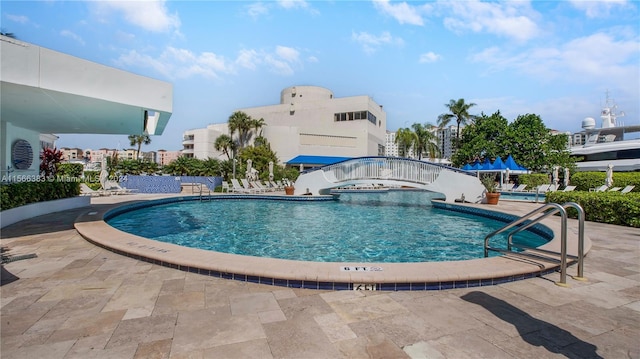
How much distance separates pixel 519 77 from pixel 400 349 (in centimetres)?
1327

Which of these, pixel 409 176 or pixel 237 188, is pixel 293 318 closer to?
pixel 409 176

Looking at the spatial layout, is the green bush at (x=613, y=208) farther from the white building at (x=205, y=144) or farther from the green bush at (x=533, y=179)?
the white building at (x=205, y=144)

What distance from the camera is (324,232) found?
351 inches

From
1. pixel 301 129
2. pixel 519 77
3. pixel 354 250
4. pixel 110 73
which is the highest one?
pixel 301 129

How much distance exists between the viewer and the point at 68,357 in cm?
229

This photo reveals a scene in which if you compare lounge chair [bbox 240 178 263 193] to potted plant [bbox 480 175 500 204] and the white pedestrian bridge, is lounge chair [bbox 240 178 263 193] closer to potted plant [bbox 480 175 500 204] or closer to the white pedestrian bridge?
the white pedestrian bridge

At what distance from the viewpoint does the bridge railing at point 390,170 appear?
50.7 ft

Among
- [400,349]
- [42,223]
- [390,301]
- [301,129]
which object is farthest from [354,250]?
[301,129]

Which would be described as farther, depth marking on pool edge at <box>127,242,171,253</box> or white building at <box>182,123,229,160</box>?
white building at <box>182,123,229,160</box>

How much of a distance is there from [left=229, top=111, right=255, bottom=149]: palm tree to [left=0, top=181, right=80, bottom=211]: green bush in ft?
116

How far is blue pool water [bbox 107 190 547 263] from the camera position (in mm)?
6754

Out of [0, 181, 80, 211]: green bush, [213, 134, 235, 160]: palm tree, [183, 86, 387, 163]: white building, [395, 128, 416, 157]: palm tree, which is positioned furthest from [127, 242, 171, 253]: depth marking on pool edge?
[213, 134, 235, 160]: palm tree

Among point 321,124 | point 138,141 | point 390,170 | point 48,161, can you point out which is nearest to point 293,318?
point 390,170

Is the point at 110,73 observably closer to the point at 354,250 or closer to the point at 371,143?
the point at 354,250
